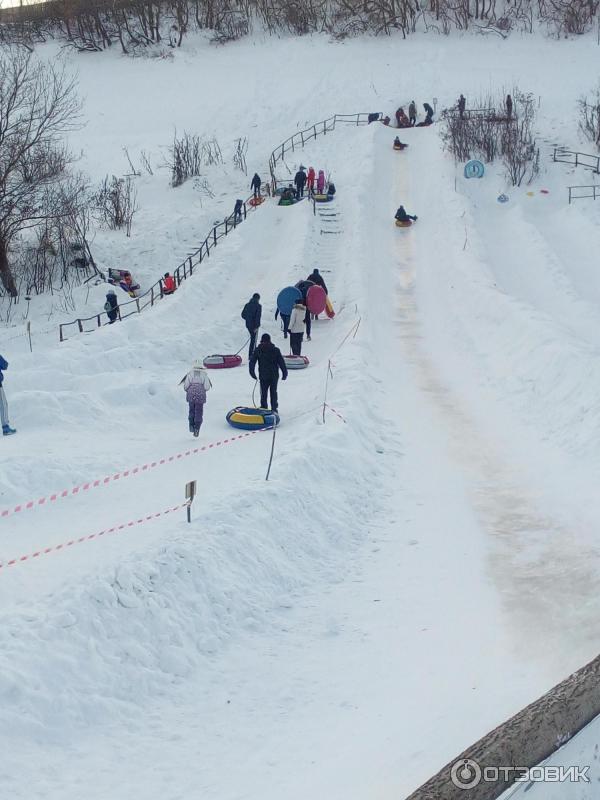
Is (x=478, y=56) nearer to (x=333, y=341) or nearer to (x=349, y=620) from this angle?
(x=333, y=341)

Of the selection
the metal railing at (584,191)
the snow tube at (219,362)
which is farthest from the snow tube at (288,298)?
the metal railing at (584,191)

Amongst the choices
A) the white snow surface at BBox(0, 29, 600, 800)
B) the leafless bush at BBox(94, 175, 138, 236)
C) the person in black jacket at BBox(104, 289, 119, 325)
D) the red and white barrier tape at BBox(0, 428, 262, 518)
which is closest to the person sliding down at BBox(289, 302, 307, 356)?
the white snow surface at BBox(0, 29, 600, 800)

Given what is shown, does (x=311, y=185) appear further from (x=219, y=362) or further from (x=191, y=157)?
(x=219, y=362)

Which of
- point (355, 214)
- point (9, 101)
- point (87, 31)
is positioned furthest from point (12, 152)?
point (87, 31)

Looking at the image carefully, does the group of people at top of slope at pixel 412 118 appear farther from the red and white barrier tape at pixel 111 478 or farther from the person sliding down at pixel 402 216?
the red and white barrier tape at pixel 111 478

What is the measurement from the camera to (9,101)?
101 feet

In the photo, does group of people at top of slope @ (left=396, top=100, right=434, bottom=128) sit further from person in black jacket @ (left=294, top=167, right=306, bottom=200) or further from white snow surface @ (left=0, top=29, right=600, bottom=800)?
white snow surface @ (left=0, top=29, right=600, bottom=800)

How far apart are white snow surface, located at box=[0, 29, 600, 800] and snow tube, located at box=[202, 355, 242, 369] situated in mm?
390

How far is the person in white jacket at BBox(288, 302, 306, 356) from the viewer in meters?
19.7

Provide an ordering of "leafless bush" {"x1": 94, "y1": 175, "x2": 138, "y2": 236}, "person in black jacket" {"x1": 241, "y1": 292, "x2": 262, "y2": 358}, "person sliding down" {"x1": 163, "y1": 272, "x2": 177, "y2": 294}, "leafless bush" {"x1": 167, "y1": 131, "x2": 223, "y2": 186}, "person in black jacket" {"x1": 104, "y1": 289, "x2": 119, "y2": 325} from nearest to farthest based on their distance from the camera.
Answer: "person in black jacket" {"x1": 241, "y1": 292, "x2": 262, "y2": 358} < "person in black jacket" {"x1": 104, "y1": 289, "x2": 119, "y2": 325} < "person sliding down" {"x1": 163, "y1": 272, "x2": 177, "y2": 294} < "leafless bush" {"x1": 94, "y1": 175, "x2": 138, "y2": 236} < "leafless bush" {"x1": 167, "y1": 131, "x2": 223, "y2": 186}

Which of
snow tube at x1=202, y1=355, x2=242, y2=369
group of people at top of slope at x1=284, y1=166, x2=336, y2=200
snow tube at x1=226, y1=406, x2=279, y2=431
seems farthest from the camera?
group of people at top of slope at x1=284, y1=166, x2=336, y2=200

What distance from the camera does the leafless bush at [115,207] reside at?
36625 millimetres

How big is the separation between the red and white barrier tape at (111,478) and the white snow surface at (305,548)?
0.46ft

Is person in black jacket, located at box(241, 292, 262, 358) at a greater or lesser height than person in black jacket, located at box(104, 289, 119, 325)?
greater
